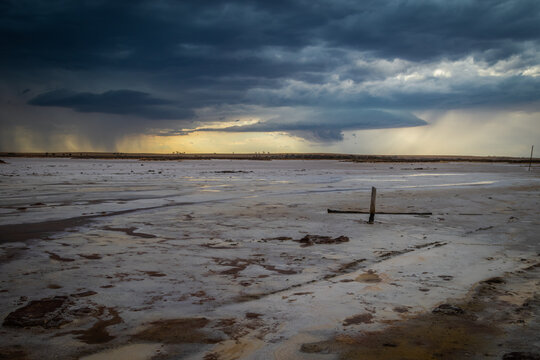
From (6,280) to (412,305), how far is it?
277 inches

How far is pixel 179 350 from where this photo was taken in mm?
4516

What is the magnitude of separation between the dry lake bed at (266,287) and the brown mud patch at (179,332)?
0.03m

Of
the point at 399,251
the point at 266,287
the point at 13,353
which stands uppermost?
the point at 399,251

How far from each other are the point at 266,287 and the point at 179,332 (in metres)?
2.06

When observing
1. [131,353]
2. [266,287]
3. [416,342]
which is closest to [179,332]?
[131,353]

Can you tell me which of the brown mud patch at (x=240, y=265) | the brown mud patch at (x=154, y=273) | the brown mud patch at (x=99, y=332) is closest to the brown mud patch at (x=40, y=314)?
the brown mud patch at (x=99, y=332)

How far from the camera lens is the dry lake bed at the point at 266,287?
465 centimetres

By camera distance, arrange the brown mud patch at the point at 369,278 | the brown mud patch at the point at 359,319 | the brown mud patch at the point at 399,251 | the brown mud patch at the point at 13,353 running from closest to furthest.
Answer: the brown mud patch at the point at 13,353
the brown mud patch at the point at 359,319
the brown mud patch at the point at 369,278
the brown mud patch at the point at 399,251

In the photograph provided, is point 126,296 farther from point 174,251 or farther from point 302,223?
point 302,223

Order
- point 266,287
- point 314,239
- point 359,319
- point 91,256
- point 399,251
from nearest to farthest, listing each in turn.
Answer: point 359,319 → point 266,287 → point 91,256 → point 399,251 → point 314,239

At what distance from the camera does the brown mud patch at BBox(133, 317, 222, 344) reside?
15.6 ft

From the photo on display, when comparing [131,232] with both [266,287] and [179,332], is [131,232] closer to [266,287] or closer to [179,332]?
[266,287]

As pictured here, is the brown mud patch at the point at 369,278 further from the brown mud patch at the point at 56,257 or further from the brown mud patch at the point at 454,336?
the brown mud patch at the point at 56,257

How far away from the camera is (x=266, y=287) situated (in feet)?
21.9
